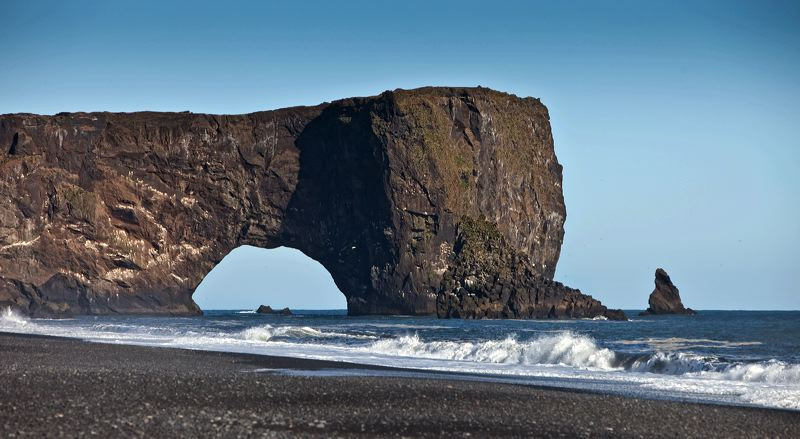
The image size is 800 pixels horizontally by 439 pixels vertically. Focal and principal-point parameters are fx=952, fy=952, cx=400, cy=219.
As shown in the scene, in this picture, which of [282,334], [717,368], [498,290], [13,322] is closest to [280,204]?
[498,290]

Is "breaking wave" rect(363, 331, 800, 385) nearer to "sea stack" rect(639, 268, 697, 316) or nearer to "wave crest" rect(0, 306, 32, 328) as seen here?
"wave crest" rect(0, 306, 32, 328)

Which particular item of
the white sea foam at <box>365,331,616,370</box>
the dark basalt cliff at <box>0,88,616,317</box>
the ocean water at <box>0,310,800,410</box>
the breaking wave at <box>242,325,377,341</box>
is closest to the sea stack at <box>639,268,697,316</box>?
the dark basalt cliff at <box>0,88,616,317</box>

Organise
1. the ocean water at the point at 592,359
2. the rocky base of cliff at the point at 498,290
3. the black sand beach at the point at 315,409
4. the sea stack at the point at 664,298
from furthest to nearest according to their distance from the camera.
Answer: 1. the sea stack at the point at 664,298
2. the rocky base of cliff at the point at 498,290
3. the ocean water at the point at 592,359
4. the black sand beach at the point at 315,409

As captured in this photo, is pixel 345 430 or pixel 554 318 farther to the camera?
pixel 554 318

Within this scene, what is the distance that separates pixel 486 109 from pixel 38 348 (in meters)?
89.1

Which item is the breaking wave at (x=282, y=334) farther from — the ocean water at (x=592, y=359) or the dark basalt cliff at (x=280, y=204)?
the dark basalt cliff at (x=280, y=204)

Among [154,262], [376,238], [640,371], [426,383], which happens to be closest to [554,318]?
[376,238]

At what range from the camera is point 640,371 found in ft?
103

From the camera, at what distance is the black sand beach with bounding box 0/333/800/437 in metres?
14.3

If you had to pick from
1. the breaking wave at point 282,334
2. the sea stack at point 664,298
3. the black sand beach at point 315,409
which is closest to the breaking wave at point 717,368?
the black sand beach at point 315,409

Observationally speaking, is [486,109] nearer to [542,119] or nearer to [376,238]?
[542,119]

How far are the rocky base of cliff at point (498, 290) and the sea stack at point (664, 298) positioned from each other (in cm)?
2119

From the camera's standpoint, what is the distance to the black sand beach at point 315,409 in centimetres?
1430

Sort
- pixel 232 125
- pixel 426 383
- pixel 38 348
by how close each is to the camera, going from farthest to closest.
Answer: pixel 232 125 < pixel 38 348 < pixel 426 383
